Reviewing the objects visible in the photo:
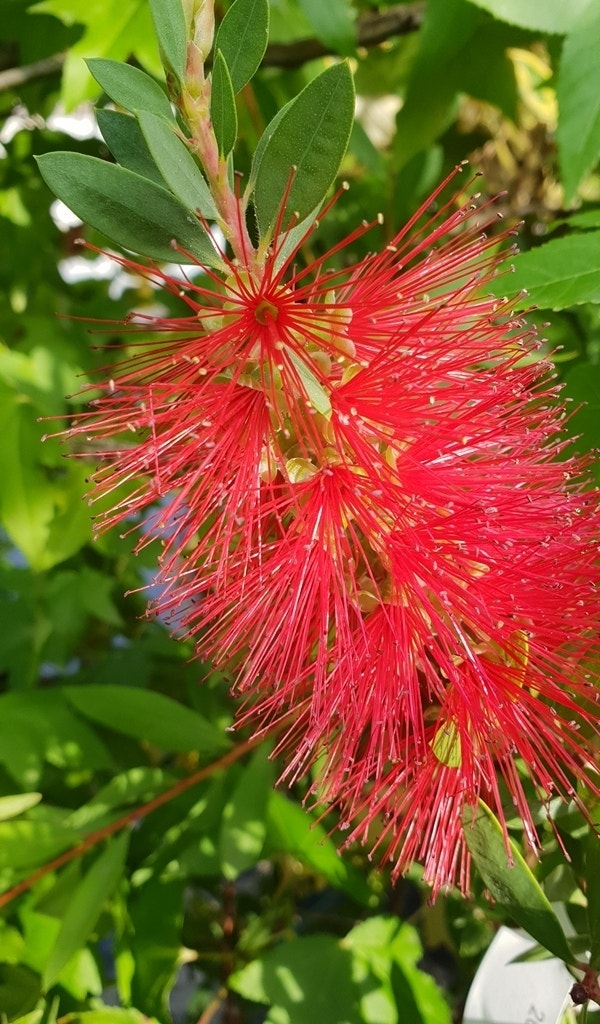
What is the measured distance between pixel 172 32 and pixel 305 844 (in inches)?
26.9

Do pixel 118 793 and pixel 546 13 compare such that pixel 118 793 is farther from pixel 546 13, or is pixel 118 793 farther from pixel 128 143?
pixel 546 13

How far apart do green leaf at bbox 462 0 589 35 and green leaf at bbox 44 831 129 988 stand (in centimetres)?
76

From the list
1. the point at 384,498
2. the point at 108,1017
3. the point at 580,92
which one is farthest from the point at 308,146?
the point at 108,1017

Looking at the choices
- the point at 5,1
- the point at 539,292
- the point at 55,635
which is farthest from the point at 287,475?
the point at 5,1

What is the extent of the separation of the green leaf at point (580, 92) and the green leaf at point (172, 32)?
12.5 inches

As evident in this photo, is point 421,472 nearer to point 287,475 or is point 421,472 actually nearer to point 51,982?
point 287,475

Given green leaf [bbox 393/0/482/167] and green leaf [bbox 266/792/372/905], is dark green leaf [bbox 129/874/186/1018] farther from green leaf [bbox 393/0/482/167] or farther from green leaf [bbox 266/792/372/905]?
green leaf [bbox 393/0/482/167]

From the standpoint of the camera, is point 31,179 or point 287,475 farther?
point 31,179

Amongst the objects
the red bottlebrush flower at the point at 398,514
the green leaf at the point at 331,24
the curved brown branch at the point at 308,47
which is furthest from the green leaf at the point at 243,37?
the curved brown branch at the point at 308,47

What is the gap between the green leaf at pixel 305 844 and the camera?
0.79 m

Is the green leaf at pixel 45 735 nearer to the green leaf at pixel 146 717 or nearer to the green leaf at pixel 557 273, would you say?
the green leaf at pixel 146 717

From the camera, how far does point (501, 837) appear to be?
20.9 inches

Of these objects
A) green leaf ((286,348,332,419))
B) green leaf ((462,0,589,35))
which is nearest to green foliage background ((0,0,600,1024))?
green leaf ((462,0,589,35))

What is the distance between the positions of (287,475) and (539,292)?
8.4 inches
